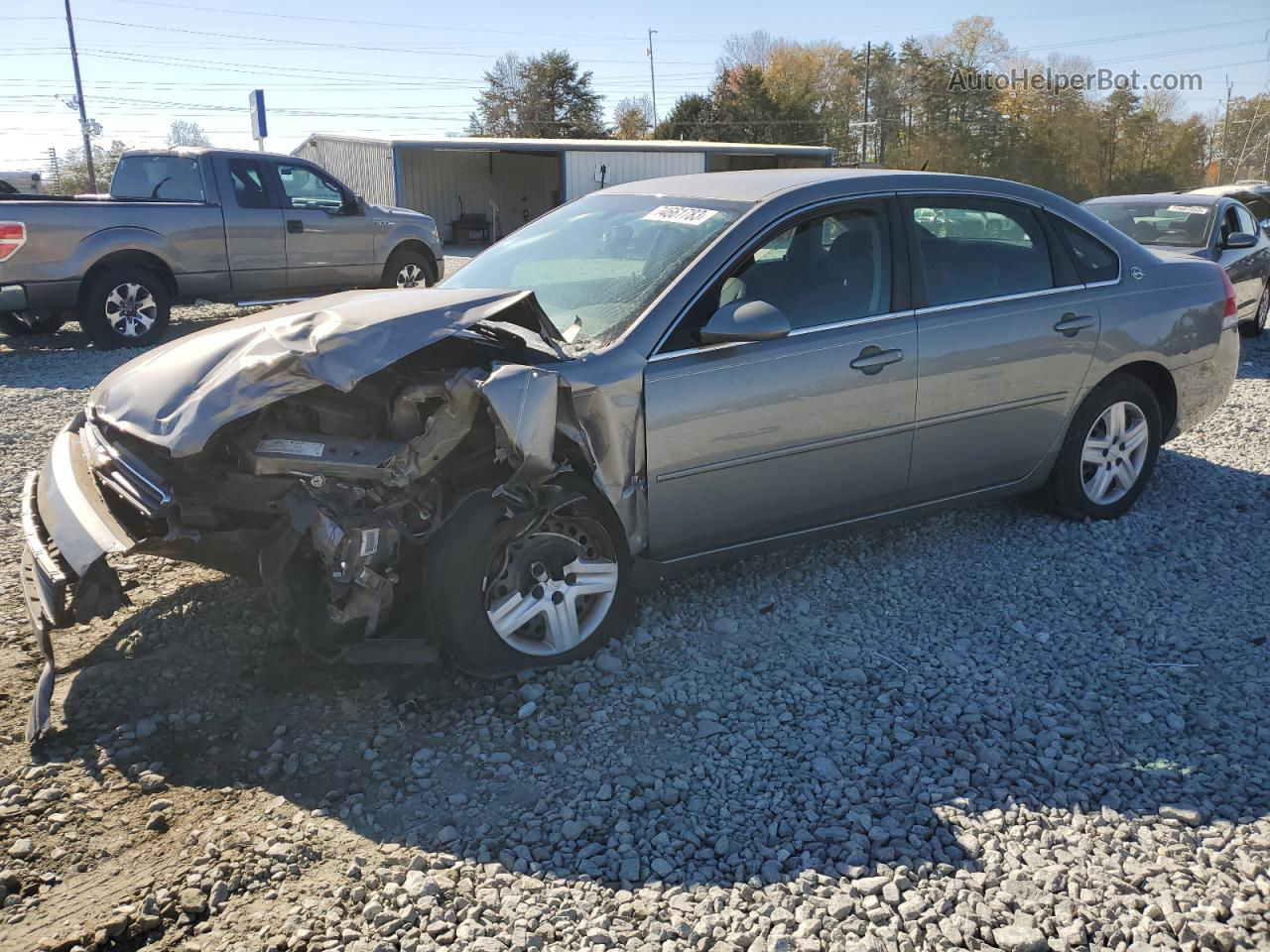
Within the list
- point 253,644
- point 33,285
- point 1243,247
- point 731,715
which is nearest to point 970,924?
point 731,715

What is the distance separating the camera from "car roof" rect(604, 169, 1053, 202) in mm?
4453

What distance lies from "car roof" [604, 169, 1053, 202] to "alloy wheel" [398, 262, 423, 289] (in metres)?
9.20

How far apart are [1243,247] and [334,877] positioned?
10.6 metres

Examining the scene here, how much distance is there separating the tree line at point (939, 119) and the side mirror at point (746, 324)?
54.8m

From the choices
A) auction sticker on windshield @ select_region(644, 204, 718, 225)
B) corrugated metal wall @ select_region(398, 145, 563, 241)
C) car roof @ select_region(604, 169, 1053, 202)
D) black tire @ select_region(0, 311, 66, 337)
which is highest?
corrugated metal wall @ select_region(398, 145, 563, 241)

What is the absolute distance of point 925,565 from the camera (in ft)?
15.9

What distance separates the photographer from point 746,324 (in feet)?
12.6

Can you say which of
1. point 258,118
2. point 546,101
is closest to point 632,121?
point 546,101

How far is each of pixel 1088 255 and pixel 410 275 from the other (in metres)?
10.5

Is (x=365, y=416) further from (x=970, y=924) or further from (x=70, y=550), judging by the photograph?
(x=970, y=924)

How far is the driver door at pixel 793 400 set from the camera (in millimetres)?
3895

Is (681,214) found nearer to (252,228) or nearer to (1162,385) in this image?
(1162,385)

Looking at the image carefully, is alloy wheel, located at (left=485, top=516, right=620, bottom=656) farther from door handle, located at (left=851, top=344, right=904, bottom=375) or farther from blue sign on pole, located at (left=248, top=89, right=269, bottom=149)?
blue sign on pole, located at (left=248, top=89, right=269, bottom=149)

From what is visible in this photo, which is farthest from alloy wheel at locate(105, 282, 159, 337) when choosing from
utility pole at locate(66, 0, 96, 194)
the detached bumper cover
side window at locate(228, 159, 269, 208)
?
utility pole at locate(66, 0, 96, 194)
